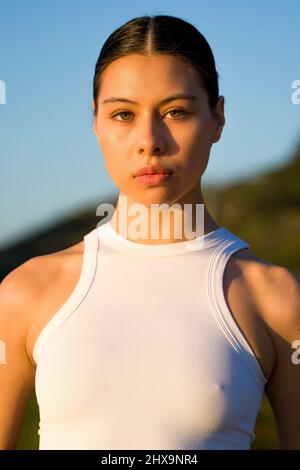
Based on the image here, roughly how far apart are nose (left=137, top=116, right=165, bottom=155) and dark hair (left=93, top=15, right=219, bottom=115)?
35 centimetres

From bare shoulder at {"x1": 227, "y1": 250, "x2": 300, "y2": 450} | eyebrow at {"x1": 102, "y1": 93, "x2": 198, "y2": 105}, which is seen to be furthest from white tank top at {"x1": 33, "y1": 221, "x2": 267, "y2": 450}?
eyebrow at {"x1": 102, "y1": 93, "x2": 198, "y2": 105}

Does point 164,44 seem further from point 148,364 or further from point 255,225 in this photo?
point 255,225

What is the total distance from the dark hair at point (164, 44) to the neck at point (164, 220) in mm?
483

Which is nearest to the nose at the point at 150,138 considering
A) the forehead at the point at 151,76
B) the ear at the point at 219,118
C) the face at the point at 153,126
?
the face at the point at 153,126

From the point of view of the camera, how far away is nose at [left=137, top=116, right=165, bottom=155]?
3508 millimetres

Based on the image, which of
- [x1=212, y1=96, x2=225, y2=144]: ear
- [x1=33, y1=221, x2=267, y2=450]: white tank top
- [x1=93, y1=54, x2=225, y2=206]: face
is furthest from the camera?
[x1=212, y1=96, x2=225, y2=144]: ear

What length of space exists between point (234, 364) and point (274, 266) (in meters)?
0.55

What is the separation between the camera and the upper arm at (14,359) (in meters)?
3.80

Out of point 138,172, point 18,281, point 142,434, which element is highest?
point 138,172

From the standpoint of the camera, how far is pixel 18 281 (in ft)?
12.7

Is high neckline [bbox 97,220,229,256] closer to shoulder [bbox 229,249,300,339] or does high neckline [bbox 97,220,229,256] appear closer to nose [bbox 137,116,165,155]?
shoulder [bbox 229,249,300,339]

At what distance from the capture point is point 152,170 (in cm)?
355
